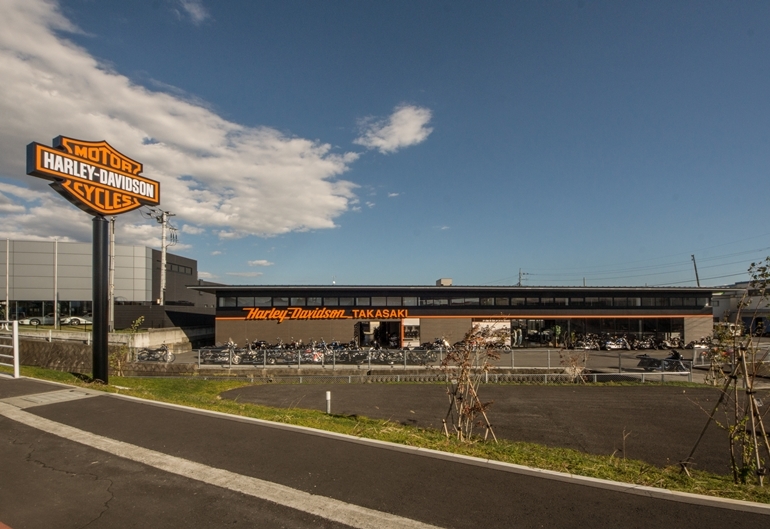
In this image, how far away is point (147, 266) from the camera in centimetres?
5159

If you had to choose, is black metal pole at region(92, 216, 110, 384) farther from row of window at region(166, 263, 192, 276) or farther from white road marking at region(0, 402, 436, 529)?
row of window at region(166, 263, 192, 276)

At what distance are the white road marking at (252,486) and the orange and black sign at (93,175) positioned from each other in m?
8.15

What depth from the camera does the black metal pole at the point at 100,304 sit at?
13.3m

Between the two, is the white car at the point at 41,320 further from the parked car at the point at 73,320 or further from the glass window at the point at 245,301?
the glass window at the point at 245,301

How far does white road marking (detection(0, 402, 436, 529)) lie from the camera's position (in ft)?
15.1

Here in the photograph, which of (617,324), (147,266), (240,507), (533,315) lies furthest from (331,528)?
(147,266)

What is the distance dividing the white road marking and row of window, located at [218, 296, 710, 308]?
3081 cm

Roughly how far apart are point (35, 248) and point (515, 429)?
2089 inches

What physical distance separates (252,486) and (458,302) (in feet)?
116

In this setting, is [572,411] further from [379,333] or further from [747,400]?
[379,333]

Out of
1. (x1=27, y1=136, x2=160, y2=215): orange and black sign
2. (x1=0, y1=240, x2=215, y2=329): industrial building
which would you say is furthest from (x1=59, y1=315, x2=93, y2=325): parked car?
(x1=27, y1=136, x2=160, y2=215): orange and black sign

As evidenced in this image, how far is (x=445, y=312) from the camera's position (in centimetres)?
3953

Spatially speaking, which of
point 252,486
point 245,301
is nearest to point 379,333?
point 245,301

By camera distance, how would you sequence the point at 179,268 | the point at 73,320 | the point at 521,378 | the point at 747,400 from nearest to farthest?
the point at 747,400 → the point at 521,378 → the point at 73,320 → the point at 179,268
